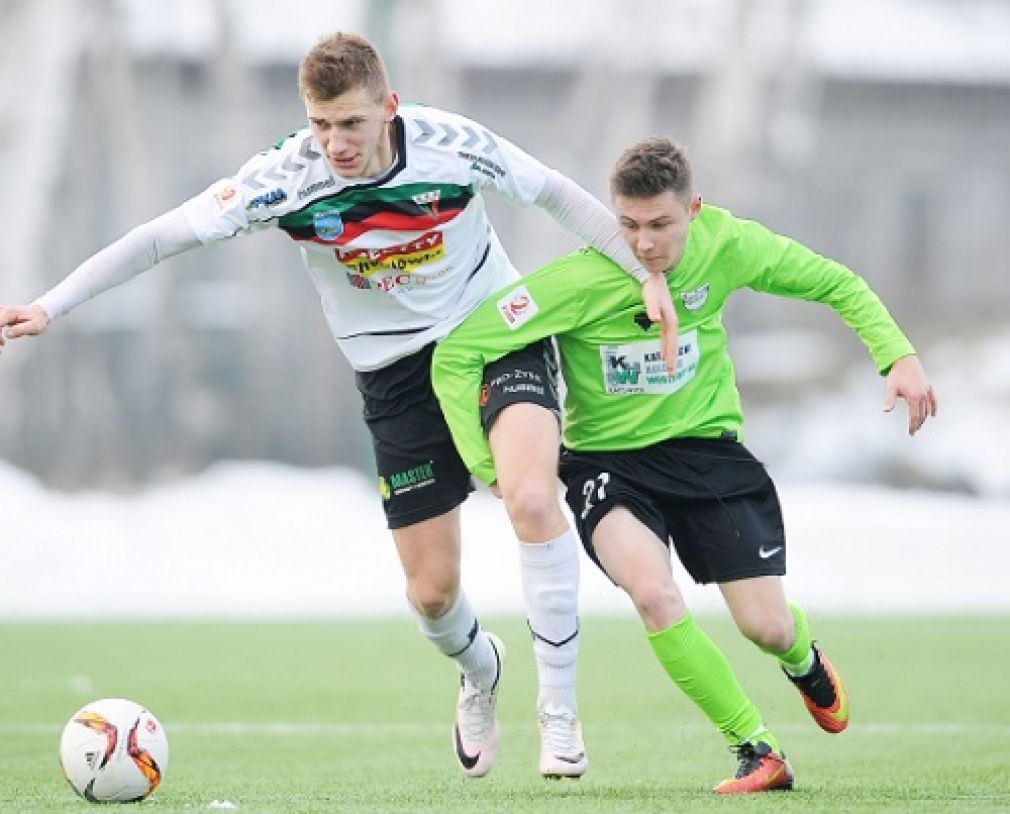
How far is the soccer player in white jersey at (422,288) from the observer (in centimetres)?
545

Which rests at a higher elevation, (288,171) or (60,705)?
(288,171)

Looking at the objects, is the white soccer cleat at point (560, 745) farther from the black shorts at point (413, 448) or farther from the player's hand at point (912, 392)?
the player's hand at point (912, 392)

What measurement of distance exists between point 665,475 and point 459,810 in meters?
1.35

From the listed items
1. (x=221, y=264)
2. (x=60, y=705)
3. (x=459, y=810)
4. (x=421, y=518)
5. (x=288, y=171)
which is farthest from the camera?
(x=221, y=264)

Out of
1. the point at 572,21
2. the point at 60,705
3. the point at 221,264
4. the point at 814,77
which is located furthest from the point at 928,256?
the point at 60,705

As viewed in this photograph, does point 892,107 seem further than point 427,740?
Yes

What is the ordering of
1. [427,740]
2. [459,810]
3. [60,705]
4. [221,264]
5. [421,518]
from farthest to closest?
1. [221,264]
2. [60,705]
3. [427,740]
4. [421,518]
5. [459,810]

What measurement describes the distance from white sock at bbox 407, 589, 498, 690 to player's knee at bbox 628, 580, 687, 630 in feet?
3.22

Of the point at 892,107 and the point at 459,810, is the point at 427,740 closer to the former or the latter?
the point at 459,810

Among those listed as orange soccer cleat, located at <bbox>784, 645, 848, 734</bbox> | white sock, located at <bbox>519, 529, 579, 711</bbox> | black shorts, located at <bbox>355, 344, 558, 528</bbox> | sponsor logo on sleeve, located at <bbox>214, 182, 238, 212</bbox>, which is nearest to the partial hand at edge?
sponsor logo on sleeve, located at <bbox>214, 182, 238, 212</bbox>

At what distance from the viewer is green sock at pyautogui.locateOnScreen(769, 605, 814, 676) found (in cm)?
591

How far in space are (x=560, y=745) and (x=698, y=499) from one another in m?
0.88

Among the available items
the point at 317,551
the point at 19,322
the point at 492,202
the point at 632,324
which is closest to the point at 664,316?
the point at 632,324

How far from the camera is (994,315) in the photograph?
20.9 metres
